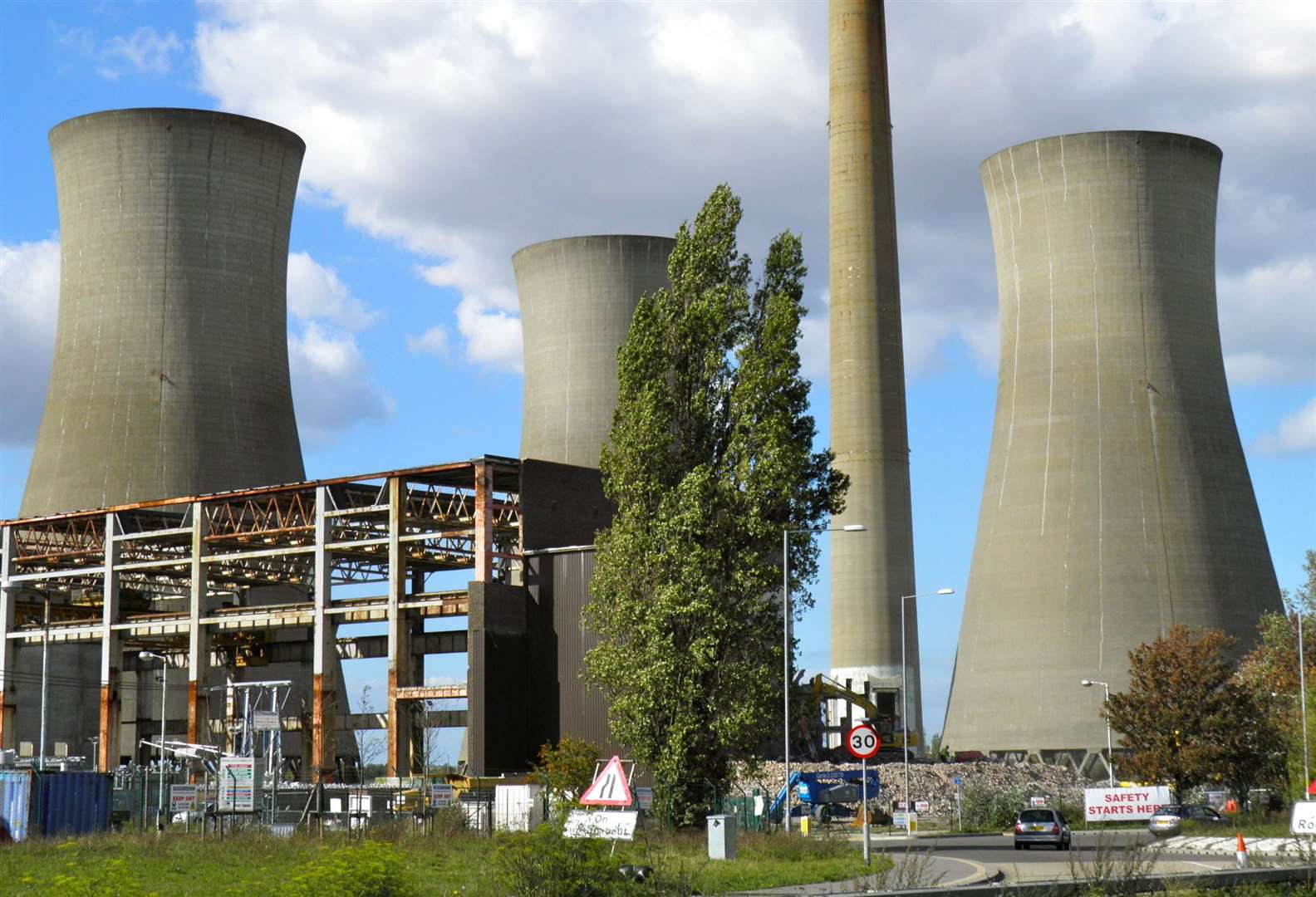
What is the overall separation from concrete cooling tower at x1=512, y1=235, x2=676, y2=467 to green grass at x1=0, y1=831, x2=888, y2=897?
106 feet

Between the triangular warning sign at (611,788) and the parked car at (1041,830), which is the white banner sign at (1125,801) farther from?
the triangular warning sign at (611,788)

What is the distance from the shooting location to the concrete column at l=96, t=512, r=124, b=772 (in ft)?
176

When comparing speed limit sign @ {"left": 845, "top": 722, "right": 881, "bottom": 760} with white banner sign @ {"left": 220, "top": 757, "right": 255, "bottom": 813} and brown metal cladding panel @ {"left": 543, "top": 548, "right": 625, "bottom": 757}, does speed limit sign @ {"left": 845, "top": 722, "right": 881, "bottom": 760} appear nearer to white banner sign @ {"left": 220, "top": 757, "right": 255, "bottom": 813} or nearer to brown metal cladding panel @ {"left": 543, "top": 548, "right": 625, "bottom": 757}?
white banner sign @ {"left": 220, "top": 757, "right": 255, "bottom": 813}

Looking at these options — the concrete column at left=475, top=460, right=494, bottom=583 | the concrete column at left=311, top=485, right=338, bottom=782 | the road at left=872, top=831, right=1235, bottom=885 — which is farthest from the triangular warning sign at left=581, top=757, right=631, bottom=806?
the concrete column at left=311, top=485, right=338, bottom=782

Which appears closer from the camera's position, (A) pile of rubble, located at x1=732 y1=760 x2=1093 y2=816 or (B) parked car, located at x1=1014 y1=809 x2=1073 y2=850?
(B) parked car, located at x1=1014 y1=809 x2=1073 y2=850

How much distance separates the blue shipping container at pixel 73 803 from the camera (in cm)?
2852

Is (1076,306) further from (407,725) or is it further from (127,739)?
(127,739)

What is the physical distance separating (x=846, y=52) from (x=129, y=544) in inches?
1242

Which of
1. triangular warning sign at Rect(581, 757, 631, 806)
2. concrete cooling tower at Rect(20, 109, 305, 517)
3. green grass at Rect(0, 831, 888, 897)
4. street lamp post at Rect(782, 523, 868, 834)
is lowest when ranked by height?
green grass at Rect(0, 831, 888, 897)

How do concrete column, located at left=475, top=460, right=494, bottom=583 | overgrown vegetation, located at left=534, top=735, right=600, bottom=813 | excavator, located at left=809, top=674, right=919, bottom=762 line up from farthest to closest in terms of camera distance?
excavator, located at left=809, top=674, right=919, bottom=762, concrete column, located at left=475, top=460, right=494, bottom=583, overgrown vegetation, located at left=534, top=735, right=600, bottom=813

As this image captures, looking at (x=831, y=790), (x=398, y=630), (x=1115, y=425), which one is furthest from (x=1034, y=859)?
(x=1115, y=425)

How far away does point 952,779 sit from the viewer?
168 ft

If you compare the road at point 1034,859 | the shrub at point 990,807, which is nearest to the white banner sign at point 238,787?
the road at point 1034,859

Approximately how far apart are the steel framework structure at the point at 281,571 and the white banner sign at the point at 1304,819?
2741 centimetres
